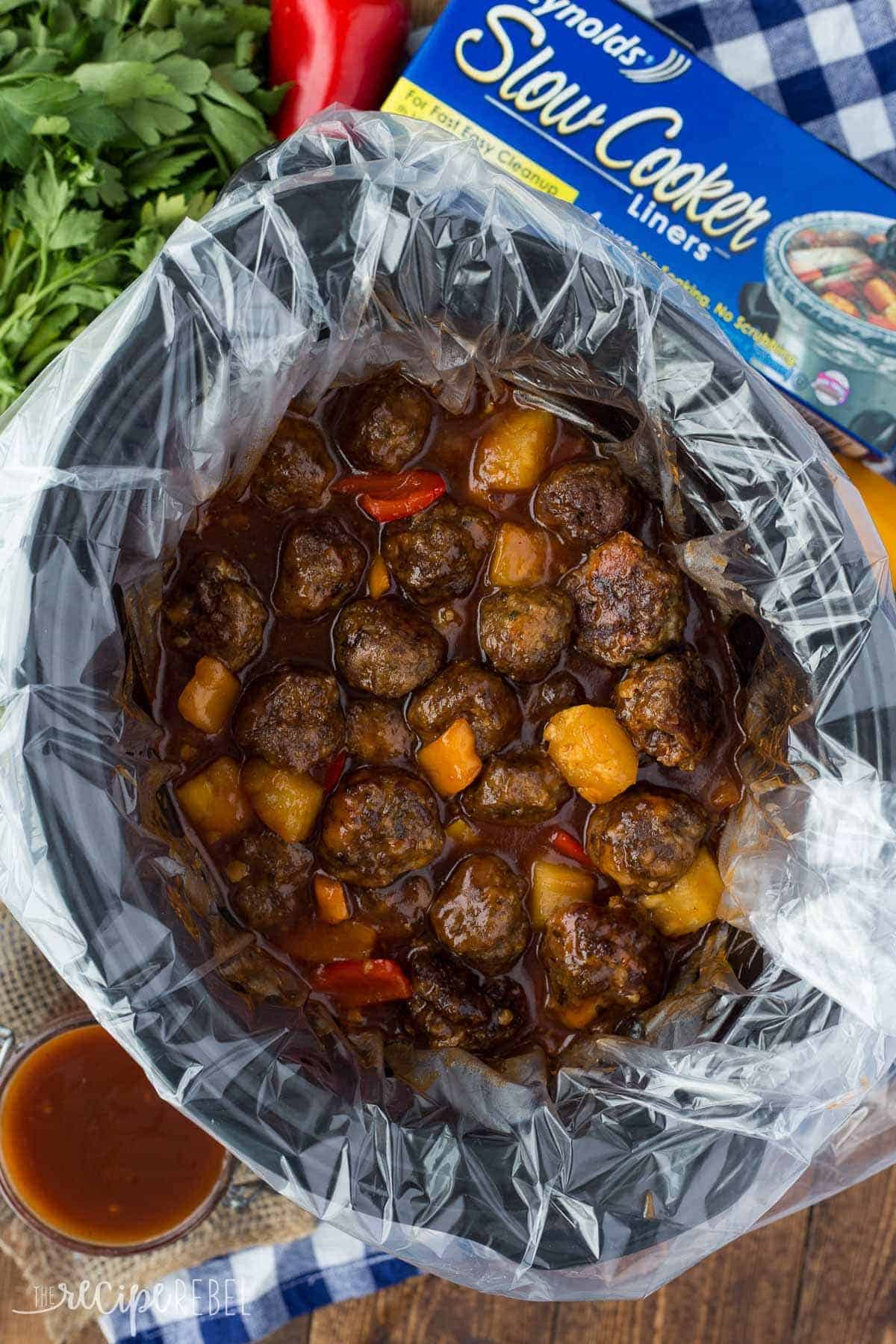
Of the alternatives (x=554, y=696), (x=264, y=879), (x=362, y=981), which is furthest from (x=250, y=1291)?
(x=554, y=696)

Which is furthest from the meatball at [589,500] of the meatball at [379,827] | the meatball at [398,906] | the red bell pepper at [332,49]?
the red bell pepper at [332,49]

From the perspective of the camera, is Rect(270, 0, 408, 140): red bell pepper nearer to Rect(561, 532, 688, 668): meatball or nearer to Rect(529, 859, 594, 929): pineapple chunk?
Rect(561, 532, 688, 668): meatball

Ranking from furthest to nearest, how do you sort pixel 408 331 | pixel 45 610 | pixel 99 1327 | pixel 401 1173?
1. pixel 99 1327
2. pixel 408 331
3. pixel 401 1173
4. pixel 45 610

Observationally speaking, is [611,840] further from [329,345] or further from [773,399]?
[329,345]

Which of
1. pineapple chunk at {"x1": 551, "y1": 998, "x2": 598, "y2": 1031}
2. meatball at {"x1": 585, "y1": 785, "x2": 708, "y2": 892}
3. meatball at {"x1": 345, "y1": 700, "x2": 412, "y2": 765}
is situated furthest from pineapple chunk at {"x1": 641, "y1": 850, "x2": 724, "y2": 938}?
meatball at {"x1": 345, "y1": 700, "x2": 412, "y2": 765}

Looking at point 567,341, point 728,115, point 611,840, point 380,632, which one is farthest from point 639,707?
point 728,115

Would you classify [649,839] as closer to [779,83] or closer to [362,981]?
[362,981]
